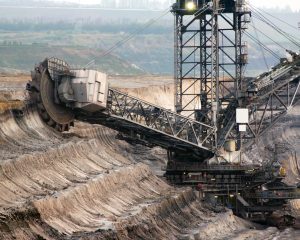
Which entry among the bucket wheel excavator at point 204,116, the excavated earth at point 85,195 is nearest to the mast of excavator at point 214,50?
the bucket wheel excavator at point 204,116

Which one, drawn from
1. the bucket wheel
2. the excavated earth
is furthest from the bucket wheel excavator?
the excavated earth

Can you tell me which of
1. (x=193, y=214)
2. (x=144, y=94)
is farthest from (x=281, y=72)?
(x=144, y=94)

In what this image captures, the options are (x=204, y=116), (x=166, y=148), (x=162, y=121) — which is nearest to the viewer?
(x=162, y=121)

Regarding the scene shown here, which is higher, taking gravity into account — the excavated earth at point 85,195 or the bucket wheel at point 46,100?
the bucket wheel at point 46,100

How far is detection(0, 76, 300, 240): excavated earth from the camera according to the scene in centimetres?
6769

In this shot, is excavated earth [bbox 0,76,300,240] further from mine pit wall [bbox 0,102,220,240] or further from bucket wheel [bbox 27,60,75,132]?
bucket wheel [bbox 27,60,75,132]

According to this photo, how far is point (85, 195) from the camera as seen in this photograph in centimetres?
7769

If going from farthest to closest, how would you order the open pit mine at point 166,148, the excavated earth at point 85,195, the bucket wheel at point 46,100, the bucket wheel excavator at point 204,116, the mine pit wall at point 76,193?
the bucket wheel excavator at point 204,116 < the bucket wheel at point 46,100 < the open pit mine at point 166,148 < the excavated earth at point 85,195 < the mine pit wall at point 76,193

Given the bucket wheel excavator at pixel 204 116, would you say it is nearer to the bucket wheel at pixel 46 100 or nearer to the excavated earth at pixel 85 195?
the bucket wheel at pixel 46 100

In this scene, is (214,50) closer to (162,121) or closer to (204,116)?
(204,116)

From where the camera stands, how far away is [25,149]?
80.9 meters

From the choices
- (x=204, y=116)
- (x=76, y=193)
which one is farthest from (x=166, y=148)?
(x=76, y=193)

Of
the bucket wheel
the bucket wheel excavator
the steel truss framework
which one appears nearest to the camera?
the bucket wheel

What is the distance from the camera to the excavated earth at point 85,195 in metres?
67.7
